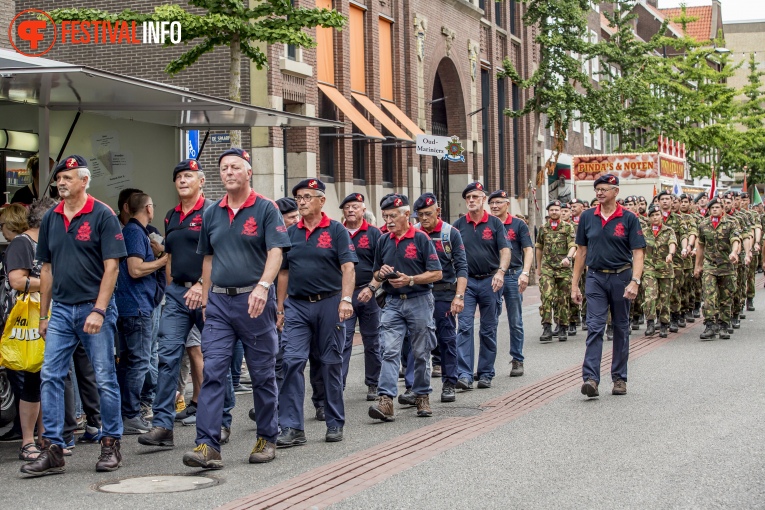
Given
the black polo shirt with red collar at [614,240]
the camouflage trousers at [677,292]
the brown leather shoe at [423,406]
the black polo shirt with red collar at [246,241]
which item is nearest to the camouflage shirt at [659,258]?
the camouflage trousers at [677,292]

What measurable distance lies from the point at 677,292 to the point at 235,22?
7665 mm

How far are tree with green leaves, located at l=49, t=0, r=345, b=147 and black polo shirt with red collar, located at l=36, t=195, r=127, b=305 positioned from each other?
8.65 metres

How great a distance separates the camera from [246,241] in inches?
315

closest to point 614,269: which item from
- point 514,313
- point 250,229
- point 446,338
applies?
point 446,338

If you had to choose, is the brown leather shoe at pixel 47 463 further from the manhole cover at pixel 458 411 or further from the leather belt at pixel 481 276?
the leather belt at pixel 481 276

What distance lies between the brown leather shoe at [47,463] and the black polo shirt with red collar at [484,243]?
5.37 meters

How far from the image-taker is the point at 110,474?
25.6 ft

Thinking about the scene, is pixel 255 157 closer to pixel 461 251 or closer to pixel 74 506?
pixel 461 251

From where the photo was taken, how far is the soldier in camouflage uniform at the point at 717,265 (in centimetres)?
1673

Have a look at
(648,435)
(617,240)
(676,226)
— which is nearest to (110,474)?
(648,435)

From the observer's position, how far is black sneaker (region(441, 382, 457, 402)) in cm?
1098

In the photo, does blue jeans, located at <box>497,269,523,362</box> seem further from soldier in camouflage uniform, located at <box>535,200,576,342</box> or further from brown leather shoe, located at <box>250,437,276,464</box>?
brown leather shoe, located at <box>250,437,276,464</box>

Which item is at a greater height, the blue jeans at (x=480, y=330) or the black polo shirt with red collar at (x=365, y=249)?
the black polo shirt with red collar at (x=365, y=249)

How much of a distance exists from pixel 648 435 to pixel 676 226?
32.8ft
